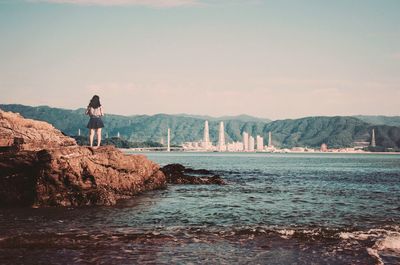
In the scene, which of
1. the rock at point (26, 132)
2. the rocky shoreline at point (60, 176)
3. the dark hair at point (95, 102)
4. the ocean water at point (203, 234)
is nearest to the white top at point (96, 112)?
the dark hair at point (95, 102)

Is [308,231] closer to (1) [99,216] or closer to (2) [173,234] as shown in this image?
(2) [173,234]

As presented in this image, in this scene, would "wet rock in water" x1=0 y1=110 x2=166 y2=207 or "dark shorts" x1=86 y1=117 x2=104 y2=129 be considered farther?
"dark shorts" x1=86 y1=117 x2=104 y2=129

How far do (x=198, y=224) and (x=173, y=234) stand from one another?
8.90ft

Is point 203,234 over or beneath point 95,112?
beneath

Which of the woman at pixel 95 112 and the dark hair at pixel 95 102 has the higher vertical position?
the dark hair at pixel 95 102

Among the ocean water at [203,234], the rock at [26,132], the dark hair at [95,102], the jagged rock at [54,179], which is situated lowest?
the ocean water at [203,234]

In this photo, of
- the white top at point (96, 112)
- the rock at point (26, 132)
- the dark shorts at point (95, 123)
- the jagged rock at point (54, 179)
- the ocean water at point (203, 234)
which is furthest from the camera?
the rock at point (26, 132)

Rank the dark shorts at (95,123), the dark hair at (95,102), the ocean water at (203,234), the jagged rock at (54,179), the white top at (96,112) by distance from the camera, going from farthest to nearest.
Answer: the dark shorts at (95,123) → the white top at (96,112) → the dark hair at (95,102) → the jagged rock at (54,179) → the ocean water at (203,234)

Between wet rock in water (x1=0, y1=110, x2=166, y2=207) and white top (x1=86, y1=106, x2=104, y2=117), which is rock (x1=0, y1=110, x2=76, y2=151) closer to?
wet rock in water (x1=0, y1=110, x2=166, y2=207)

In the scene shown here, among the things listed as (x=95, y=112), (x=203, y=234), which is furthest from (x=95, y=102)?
(x=203, y=234)

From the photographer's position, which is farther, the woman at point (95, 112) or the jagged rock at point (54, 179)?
the woman at point (95, 112)

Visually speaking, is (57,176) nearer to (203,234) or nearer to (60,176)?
(60,176)

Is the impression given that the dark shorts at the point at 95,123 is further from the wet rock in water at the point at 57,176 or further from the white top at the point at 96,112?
the wet rock in water at the point at 57,176

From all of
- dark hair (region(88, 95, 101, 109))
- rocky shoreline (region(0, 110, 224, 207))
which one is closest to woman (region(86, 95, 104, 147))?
dark hair (region(88, 95, 101, 109))
